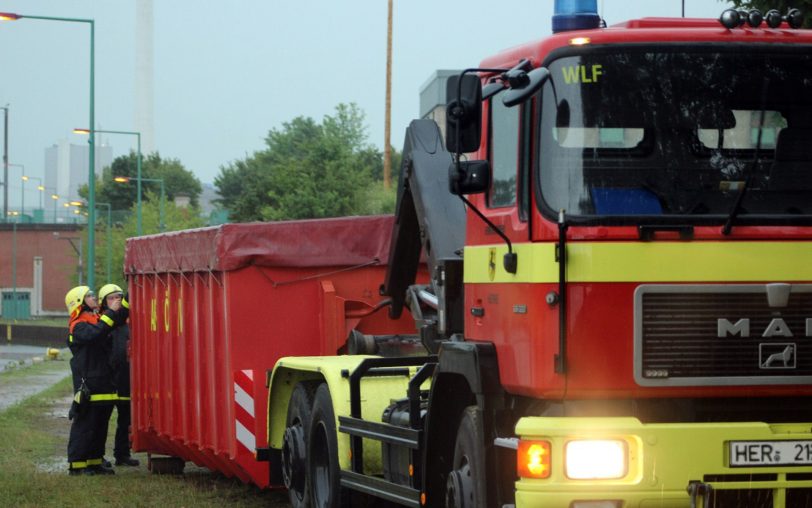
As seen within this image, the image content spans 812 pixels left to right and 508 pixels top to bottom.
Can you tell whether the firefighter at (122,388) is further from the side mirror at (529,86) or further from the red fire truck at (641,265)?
the side mirror at (529,86)

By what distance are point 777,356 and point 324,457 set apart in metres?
4.66

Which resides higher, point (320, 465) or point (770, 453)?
point (770, 453)

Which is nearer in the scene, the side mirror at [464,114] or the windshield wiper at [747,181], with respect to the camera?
the windshield wiper at [747,181]

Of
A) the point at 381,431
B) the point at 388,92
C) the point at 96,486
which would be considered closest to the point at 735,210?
the point at 381,431

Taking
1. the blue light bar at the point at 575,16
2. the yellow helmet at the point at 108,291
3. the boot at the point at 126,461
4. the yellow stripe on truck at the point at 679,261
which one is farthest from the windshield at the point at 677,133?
the boot at the point at 126,461

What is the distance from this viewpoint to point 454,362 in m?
8.19

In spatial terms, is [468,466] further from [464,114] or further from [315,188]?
[315,188]

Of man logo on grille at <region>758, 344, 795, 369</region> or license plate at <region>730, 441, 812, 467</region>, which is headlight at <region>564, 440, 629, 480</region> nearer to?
license plate at <region>730, 441, 812, 467</region>

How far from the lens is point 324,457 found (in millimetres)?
11133

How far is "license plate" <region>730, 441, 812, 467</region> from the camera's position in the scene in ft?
23.1

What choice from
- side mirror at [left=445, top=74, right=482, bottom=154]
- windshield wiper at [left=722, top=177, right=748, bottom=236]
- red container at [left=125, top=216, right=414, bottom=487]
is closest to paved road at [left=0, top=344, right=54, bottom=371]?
red container at [left=125, top=216, right=414, bottom=487]

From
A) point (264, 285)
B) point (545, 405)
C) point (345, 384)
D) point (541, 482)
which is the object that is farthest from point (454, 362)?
point (264, 285)

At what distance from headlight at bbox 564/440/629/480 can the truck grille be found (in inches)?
13.6

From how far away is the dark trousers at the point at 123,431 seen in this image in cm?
1822
